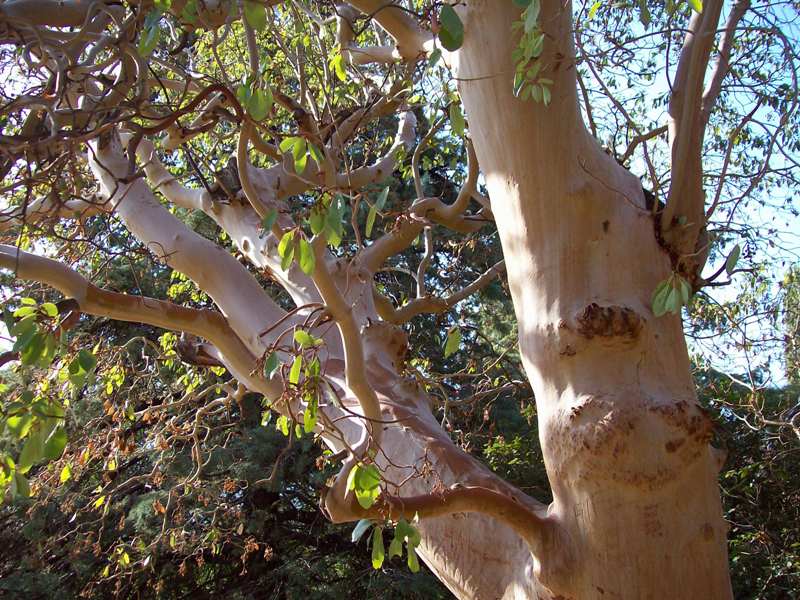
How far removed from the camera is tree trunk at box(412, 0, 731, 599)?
2131 millimetres

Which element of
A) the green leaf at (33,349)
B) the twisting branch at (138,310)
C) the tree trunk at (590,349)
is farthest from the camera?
the twisting branch at (138,310)

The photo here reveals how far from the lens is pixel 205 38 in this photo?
17.2ft

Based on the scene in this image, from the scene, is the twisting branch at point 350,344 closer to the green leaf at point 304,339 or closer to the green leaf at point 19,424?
the green leaf at point 304,339

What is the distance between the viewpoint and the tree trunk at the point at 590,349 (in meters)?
2.13

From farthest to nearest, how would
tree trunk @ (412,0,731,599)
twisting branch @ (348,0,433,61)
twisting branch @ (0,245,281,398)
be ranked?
1. twisting branch @ (348,0,433,61)
2. twisting branch @ (0,245,281,398)
3. tree trunk @ (412,0,731,599)

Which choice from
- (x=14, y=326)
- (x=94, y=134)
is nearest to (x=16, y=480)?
(x=14, y=326)

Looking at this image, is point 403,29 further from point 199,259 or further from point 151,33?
point 199,259

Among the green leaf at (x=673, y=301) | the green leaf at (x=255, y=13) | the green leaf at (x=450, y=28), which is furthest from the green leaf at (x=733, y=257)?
the green leaf at (x=255, y=13)

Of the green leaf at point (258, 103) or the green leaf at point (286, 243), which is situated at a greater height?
the green leaf at point (258, 103)

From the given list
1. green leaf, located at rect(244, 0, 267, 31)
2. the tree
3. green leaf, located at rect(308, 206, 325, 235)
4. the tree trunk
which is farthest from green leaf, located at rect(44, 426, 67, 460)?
the tree trunk

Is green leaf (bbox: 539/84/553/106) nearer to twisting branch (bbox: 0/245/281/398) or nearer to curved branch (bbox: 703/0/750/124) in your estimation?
curved branch (bbox: 703/0/750/124)

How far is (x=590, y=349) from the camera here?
88.3 inches

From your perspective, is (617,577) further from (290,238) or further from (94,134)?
(94,134)

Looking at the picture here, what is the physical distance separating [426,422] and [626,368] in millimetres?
1028
